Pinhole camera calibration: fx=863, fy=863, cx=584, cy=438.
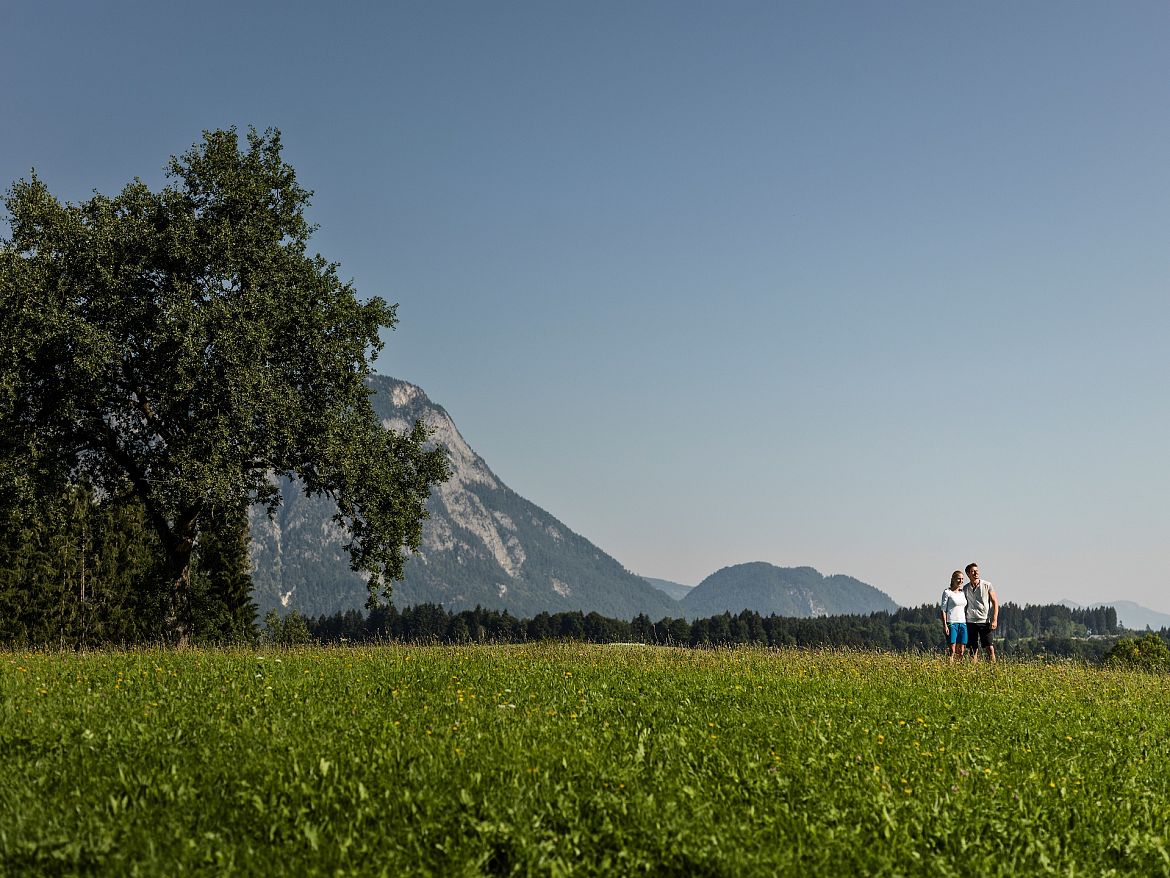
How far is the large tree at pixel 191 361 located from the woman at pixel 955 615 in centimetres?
1557

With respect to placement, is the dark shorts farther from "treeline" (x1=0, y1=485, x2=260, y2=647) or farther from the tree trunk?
"treeline" (x1=0, y1=485, x2=260, y2=647)

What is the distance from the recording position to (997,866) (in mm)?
7371

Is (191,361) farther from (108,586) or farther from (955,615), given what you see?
(108,586)

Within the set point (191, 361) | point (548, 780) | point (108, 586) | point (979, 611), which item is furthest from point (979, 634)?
point (108, 586)

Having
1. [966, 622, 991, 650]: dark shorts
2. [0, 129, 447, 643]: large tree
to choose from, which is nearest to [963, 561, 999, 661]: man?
[966, 622, 991, 650]: dark shorts

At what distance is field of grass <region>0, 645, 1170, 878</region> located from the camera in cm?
685

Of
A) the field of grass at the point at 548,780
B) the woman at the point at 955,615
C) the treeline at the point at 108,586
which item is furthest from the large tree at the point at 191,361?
the treeline at the point at 108,586

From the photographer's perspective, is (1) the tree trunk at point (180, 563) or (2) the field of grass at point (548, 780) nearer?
(2) the field of grass at point (548, 780)

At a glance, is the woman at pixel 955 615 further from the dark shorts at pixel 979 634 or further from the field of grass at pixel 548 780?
the field of grass at pixel 548 780

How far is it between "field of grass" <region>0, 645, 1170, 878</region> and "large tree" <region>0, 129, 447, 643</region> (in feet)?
33.9

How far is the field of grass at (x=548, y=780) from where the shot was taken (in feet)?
22.5

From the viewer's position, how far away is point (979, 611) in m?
21.4

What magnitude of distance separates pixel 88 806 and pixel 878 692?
1145 centimetres

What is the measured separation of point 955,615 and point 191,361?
2027 cm
